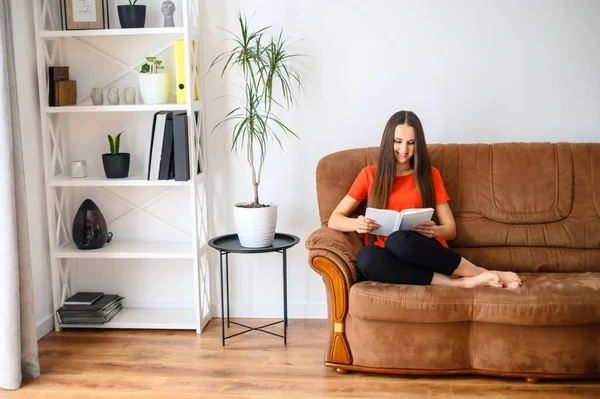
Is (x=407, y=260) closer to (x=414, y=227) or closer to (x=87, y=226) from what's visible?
(x=414, y=227)

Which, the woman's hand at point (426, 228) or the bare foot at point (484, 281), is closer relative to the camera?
the bare foot at point (484, 281)

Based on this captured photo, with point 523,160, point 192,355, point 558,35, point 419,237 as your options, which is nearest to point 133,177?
point 192,355

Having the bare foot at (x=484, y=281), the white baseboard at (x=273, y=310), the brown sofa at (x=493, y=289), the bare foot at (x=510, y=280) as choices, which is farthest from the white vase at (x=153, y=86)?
the bare foot at (x=510, y=280)

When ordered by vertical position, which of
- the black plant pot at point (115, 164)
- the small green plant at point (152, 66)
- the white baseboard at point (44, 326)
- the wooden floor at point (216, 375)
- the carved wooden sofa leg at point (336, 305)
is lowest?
the wooden floor at point (216, 375)

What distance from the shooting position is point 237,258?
4059mm

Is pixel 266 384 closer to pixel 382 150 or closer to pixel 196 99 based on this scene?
pixel 382 150

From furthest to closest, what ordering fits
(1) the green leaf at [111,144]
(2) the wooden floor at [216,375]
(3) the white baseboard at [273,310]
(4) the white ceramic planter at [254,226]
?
1. (3) the white baseboard at [273,310]
2. (1) the green leaf at [111,144]
3. (4) the white ceramic planter at [254,226]
4. (2) the wooden floor at [216,375]

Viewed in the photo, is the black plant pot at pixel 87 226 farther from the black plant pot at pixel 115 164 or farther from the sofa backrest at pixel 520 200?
the sofa backrest at pixel 520 200

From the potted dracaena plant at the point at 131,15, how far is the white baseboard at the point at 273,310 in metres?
1.60

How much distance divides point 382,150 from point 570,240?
1.00m

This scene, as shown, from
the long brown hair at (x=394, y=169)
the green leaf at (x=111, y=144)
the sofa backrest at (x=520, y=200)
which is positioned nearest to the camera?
the long brown hair at (x=394, y=169)

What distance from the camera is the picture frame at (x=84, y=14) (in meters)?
3.70

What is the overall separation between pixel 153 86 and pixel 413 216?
1.51 m

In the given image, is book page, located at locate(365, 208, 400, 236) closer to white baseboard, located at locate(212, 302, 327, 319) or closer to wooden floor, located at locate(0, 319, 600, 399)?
wooden floor, located at locate(0, 319, 600, 399)
